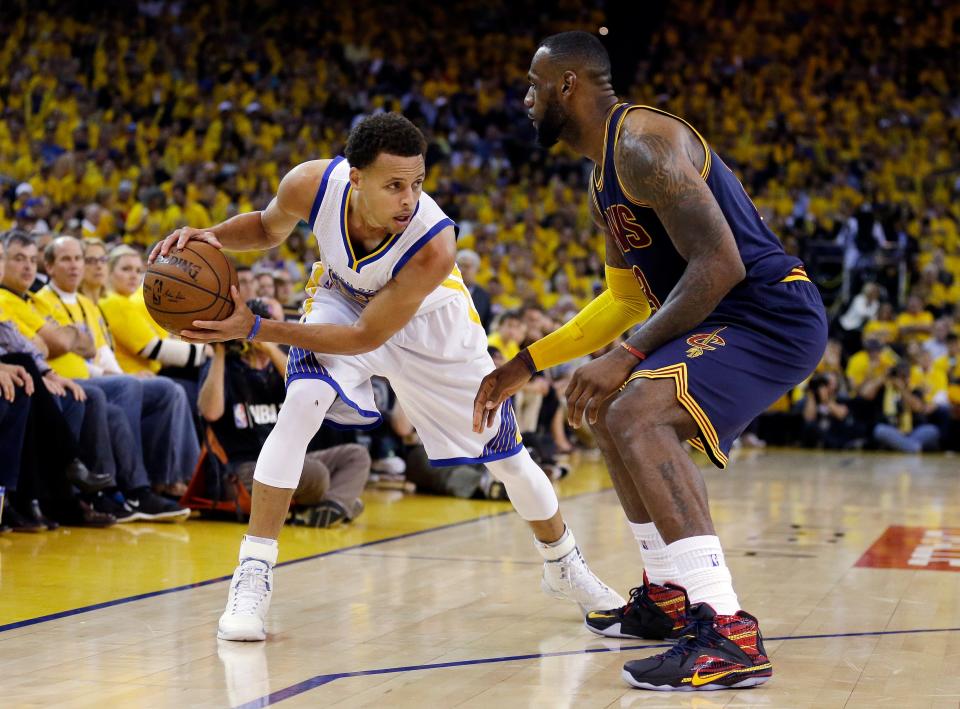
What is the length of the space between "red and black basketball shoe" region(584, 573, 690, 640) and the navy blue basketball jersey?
0.98 metres

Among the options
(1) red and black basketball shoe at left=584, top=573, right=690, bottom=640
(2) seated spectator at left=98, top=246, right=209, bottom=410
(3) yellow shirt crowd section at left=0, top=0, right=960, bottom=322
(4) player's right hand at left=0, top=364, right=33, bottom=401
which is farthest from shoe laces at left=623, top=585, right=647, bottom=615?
(3) yellow shirt crowd section at left=0, top=0, right=960, bottom=322

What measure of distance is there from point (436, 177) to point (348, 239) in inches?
556

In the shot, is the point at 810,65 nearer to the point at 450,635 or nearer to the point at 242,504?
the point at 242,504

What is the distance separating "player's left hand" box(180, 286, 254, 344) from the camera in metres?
3.58

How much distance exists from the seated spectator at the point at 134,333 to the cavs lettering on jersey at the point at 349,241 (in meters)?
3.59

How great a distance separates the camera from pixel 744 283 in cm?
358

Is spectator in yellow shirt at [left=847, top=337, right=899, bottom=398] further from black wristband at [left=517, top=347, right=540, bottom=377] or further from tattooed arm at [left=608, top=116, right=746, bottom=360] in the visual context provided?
tattooed arm at [left=608, top=116, right=746, bottom=360]

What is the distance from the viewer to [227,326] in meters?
3.60

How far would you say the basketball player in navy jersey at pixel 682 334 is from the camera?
3.35m

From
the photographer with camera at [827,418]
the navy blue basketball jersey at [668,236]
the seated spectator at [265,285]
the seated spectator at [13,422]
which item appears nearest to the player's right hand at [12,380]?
the seated spectator at [13,422]

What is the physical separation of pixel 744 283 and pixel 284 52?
17.8 meters

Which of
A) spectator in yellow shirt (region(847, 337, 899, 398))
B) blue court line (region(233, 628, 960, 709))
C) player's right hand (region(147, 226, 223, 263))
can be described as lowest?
spectator in yellow shirt (region(847, 337, 899, 398))

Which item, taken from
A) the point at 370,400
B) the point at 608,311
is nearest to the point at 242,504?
the point at 370,400

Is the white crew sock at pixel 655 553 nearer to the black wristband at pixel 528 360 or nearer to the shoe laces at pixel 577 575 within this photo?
the shoe laces at pixel 577 575
